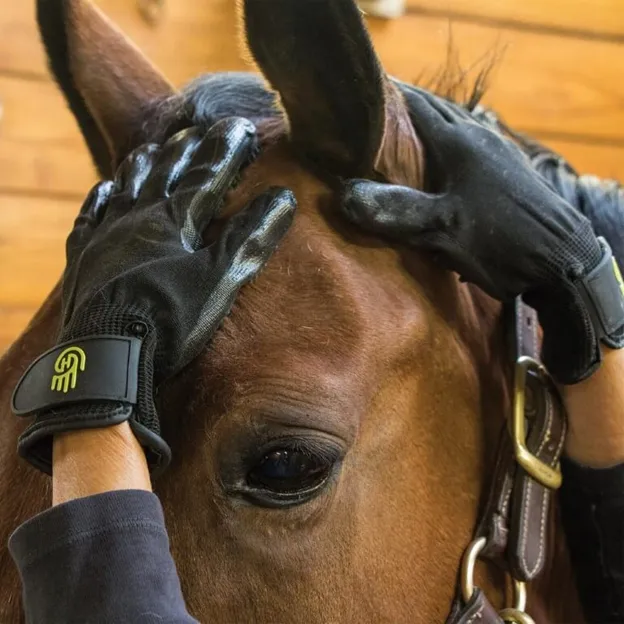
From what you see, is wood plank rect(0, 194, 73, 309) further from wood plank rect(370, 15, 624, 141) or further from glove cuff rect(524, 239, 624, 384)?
glove cuff rect(524, 239, 624, 384)

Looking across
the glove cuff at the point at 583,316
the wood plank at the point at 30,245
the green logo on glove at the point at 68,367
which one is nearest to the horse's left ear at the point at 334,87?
the glove cuff at the point at 583,316

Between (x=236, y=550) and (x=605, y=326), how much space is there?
0.35 m

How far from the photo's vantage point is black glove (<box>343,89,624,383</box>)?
644mm

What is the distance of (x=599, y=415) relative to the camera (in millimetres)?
693

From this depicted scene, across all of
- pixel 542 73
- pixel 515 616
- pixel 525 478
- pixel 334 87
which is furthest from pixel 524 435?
pixel 542 73

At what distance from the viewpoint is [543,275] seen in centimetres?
65

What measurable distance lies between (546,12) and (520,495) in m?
1.70

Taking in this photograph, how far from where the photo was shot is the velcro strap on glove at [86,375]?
1.74 ft

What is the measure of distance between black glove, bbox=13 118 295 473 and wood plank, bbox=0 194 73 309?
1219 millimetres

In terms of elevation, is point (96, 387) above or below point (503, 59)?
above

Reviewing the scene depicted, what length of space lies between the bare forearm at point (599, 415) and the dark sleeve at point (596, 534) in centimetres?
1

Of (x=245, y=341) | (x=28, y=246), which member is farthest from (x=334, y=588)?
(x=28, y=246)

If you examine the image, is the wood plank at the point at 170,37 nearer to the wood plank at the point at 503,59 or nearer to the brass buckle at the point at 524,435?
the wood plank at the point at 503,59

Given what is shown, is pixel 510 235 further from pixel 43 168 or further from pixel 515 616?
pixel 43 168
